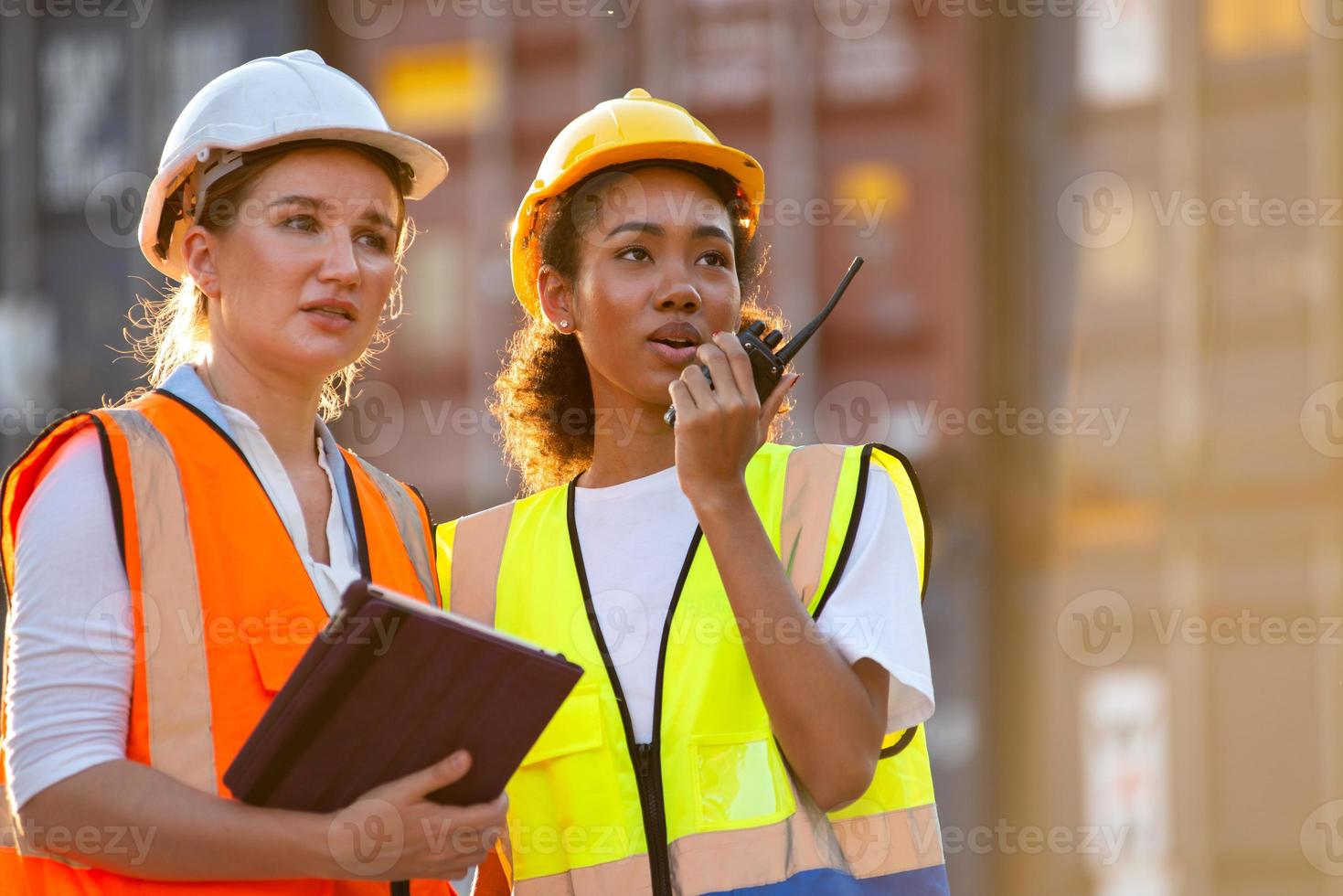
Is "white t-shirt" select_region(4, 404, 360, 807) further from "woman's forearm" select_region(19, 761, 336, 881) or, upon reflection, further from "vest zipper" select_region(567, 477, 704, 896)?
"vest zipper" select_region(567, 477, 704, 896)

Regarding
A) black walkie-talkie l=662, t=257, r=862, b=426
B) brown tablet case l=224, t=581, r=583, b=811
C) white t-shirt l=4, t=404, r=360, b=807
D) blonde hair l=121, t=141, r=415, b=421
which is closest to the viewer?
brown tablet case l=224, t=581, r=583, b=811

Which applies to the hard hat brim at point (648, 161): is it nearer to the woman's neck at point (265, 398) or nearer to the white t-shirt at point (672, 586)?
the white t-shirt at point (672, 586)

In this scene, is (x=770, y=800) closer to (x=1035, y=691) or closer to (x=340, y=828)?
(x=340, y=828)

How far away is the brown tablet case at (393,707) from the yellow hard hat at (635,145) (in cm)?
121

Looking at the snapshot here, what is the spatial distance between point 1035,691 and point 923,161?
141 inches

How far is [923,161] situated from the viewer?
455 inches

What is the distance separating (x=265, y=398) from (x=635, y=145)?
2.70 ft

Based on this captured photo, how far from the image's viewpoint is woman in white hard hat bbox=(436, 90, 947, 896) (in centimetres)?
263

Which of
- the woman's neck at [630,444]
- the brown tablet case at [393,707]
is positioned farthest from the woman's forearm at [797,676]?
the woman's neck at [630,444]

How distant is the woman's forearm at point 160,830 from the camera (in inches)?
88.0

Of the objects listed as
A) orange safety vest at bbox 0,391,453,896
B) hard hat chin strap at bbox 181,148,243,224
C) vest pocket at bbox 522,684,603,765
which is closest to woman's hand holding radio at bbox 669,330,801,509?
vest pocket at bbox 522,684,603,765

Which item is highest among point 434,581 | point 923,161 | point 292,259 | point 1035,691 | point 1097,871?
point 923,161

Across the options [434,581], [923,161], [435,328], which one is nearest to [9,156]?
[435,328]

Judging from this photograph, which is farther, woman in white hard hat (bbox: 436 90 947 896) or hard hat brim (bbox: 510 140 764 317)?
hard hat brim (bbox: 510 140 764 317)
